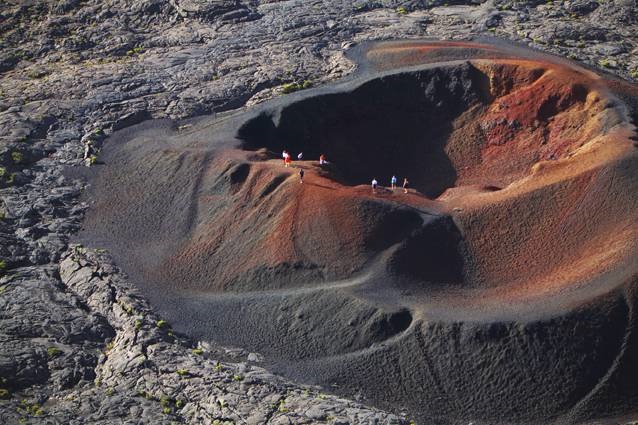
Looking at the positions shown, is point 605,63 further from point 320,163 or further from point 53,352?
point 53,352

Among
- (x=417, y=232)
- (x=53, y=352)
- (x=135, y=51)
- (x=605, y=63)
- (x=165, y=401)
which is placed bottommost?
(x=165, y=401)

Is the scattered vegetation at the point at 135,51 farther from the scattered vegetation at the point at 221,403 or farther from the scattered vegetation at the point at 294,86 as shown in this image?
the scattered vegetation at the point at 221,403

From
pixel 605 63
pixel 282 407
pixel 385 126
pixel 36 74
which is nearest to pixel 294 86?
pixel 385 126

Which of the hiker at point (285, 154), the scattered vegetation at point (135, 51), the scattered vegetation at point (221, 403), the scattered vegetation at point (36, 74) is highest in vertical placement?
the scattered vegetation at point (36, 74)

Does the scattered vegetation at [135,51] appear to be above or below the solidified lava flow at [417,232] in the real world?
above

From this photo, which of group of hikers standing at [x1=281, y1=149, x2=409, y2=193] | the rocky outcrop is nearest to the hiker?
group of hikers standing at [x1=281, y1=149, x2=409, y2=193]

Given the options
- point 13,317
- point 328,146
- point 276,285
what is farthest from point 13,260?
point 328,146

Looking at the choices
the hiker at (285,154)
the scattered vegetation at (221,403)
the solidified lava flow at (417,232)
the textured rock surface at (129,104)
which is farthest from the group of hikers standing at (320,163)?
the scattered vegetation at (221,403)
